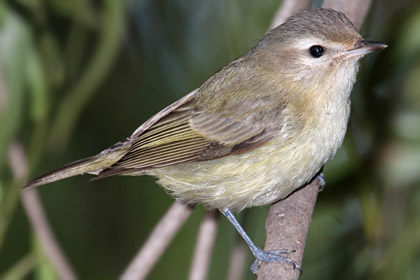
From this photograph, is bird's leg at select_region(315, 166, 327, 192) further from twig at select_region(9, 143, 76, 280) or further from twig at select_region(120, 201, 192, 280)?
twig at select_region(9, 143, 76, 280)

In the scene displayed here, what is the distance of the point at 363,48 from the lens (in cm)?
338

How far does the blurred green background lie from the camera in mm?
3684

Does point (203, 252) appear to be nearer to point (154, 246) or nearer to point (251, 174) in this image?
point (154, 246)

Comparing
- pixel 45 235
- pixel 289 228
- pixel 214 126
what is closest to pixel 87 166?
pixel 45 235

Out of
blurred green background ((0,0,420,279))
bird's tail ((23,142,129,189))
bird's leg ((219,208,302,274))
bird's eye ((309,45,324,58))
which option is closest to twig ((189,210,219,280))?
bird's leg ((219,208,302,274))

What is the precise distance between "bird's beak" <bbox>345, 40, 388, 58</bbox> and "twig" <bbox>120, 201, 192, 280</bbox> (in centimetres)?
116

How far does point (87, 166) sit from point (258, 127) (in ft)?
2.88

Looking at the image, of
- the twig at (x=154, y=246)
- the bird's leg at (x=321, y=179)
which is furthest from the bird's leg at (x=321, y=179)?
the twig at (x=154, y=246)

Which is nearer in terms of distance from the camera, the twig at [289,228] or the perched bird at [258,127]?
the twig at [289,228]

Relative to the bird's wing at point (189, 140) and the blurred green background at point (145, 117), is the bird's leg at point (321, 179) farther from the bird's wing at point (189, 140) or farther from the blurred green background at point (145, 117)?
the bird's wing at point (189, 140)

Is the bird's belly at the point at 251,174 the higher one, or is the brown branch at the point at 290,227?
the bird's belly at the point at 251,174

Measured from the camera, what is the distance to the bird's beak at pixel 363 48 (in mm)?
3340

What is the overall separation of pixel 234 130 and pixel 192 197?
1.31 ft

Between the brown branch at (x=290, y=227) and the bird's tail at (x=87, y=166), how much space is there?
2.78 ft
